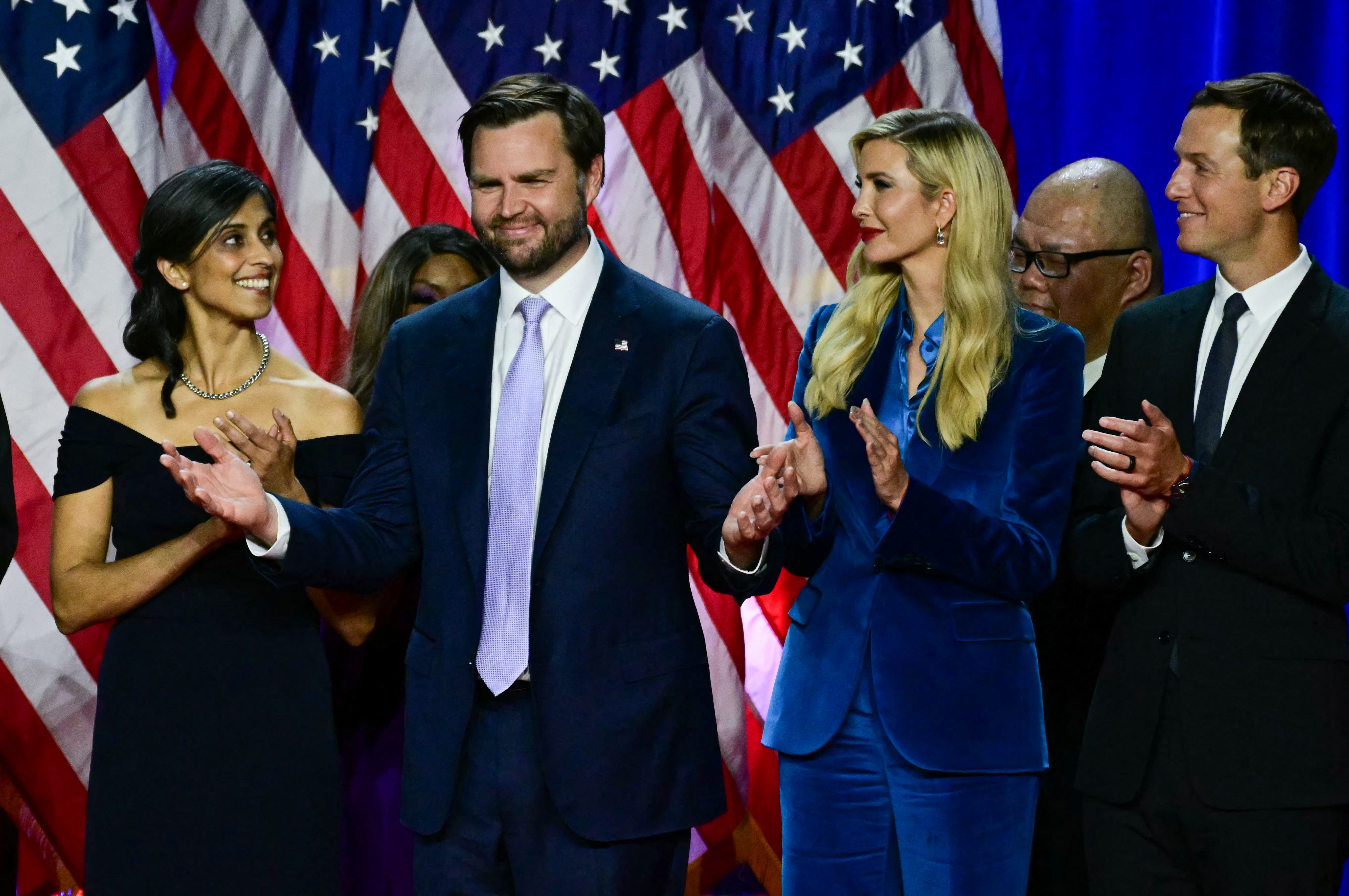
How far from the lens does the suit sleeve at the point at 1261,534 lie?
2.21m

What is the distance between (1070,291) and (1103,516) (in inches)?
50.0

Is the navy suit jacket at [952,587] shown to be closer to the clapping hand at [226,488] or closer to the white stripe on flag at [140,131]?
the clapping hand at [226,488]

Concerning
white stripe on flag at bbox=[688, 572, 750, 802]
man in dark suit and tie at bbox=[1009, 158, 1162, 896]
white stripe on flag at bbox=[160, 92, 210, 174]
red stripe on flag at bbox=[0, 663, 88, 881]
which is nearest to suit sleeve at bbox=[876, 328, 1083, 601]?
man in dark suit and tie at bbox=[1009, 158, 1162, 896]

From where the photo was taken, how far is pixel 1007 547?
7.26 feet

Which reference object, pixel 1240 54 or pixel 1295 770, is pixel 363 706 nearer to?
pixel 1295 770

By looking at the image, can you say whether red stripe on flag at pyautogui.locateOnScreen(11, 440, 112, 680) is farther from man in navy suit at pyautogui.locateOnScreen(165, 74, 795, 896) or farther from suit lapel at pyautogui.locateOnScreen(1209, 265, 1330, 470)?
suit lapel at pyautogui.locateOnScreen(1209, 265, 1330, 470)

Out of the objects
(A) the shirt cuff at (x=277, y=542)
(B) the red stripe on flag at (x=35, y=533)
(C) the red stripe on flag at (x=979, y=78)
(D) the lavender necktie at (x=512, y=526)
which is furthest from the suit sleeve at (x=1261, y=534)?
(B) the red stripe on flag at (x=35, y=533)

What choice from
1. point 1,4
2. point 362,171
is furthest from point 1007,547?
point 1,4

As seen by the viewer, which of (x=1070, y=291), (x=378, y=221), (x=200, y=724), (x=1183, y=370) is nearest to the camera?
(x=1183, y=370)

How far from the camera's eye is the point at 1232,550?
222 cm

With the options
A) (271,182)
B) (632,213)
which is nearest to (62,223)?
(271,182)

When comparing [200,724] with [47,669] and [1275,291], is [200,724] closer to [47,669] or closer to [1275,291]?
[47,669]

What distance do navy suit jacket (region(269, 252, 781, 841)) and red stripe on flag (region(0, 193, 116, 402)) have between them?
1.92 meters

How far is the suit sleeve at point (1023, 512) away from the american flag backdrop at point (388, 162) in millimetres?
2065
